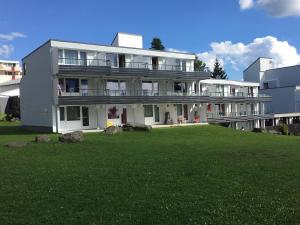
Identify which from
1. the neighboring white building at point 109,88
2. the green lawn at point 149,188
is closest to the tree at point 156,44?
the neighboring white building at point 109,88

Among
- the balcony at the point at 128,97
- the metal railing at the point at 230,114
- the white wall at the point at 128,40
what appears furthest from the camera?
the metal railing at the point at 230,114

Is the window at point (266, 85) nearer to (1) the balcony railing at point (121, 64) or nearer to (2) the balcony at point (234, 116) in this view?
(2) the balcony at point (234, 116)

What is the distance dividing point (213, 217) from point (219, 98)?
49.6 metres

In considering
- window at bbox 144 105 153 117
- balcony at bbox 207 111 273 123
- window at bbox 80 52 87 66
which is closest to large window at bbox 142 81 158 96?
window at bbox 144 105 153 117

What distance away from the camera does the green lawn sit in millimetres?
9711

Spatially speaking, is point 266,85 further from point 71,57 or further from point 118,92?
point 71,57

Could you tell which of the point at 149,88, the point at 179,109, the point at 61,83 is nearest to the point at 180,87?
the point at 179,109

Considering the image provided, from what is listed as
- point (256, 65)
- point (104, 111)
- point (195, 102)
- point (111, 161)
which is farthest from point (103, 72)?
point (256, 65)

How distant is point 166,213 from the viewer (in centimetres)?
991

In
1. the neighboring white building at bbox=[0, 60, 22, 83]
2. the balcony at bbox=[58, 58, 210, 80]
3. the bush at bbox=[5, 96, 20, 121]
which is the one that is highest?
the neighboring white building at bbox=[0, 60, 22, 83]

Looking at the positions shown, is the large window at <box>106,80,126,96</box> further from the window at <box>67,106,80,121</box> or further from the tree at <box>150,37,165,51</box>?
the tree at <box>150,37,165,51</box>

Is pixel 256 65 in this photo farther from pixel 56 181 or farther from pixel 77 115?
pixel 56 181

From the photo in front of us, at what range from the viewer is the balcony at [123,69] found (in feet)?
137

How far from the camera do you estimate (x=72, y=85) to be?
43719mm
